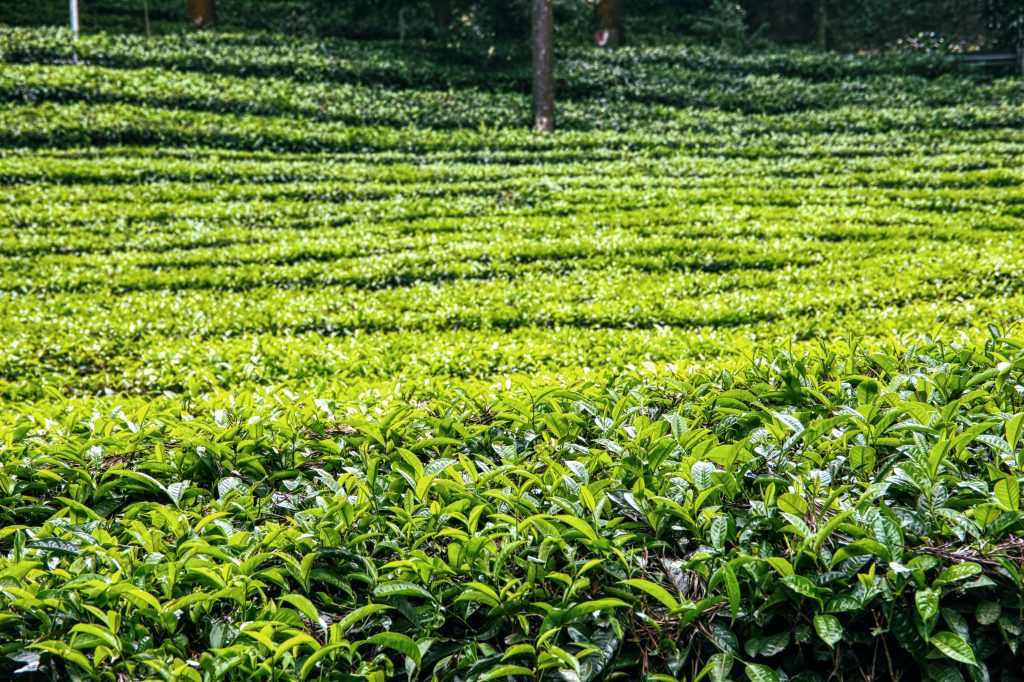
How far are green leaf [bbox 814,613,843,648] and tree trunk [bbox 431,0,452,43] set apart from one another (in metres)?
23.7

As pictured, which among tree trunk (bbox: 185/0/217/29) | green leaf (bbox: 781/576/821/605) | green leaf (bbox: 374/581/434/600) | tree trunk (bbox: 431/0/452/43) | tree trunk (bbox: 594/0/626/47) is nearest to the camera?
green leaf (bbox: 781/576/821/605)

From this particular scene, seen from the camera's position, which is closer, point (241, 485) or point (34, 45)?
point (241, 485)

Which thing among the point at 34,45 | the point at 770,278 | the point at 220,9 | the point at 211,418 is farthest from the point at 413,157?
the point at 220,9

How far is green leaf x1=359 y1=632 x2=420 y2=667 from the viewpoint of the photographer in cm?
188

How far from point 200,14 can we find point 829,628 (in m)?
27.8

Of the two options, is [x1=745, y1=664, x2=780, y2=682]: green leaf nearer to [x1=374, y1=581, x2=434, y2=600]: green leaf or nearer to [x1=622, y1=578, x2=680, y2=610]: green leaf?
[x1=622, y1=578, x2=680, y2=610]: green leaf

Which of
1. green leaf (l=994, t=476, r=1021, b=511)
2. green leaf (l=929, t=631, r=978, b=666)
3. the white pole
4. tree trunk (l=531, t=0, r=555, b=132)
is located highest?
the white pole

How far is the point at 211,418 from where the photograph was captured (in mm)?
3502

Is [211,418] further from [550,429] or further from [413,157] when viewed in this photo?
[413,157]

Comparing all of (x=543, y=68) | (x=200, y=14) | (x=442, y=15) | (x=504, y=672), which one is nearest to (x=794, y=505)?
(x=504, y=672)

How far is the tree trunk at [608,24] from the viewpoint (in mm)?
26219

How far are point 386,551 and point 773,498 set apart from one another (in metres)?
1.15

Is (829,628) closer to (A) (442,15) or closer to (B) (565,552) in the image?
(B) (565,552)

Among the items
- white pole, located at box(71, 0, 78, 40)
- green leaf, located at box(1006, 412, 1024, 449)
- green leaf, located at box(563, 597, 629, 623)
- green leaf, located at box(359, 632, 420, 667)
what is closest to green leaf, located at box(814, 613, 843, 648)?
green leaf, located at box(563, 597, 629, 623)
